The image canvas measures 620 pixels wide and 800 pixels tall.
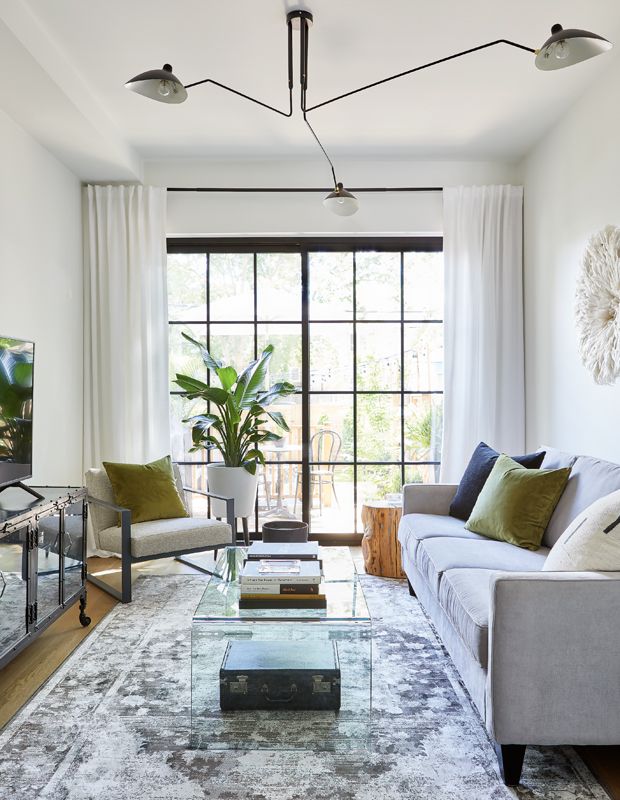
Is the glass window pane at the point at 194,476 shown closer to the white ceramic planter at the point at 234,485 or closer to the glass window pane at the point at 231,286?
the white ceramic planter at the point at 234,485

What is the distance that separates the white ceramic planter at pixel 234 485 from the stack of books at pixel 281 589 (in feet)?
7.00

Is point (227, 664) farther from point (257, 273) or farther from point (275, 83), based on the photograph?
point (257, 273)

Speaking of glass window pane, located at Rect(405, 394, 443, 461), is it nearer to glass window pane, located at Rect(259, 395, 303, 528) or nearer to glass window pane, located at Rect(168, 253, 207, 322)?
glass window pane, located at Rect(259, 395, 303, 528)

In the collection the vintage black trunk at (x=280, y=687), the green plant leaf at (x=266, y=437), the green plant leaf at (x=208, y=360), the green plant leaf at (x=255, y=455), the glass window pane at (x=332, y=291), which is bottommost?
the vintage black trunk at (x=280, y=687)

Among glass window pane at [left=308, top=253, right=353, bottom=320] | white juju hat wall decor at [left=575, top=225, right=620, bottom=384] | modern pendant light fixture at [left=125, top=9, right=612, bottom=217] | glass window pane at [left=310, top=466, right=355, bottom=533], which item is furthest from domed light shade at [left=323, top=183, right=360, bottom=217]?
glass window pane at [left=310, top=466, right=355, bottom=533]

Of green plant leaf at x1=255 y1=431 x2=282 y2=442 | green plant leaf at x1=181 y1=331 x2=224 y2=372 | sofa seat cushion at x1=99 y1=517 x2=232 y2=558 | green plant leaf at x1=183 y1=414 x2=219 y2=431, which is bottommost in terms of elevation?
sofa seat cushion at x1=99 y1=517 x2=232 y2=558

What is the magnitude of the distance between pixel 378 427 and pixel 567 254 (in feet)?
6.12

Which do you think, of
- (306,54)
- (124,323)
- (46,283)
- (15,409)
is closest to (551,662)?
(15,409)

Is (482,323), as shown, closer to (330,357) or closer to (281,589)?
(330,357)

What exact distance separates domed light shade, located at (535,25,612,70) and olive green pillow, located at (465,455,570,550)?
1.75 metres

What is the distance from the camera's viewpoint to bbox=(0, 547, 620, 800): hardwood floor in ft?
6.94

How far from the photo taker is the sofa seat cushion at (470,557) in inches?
110

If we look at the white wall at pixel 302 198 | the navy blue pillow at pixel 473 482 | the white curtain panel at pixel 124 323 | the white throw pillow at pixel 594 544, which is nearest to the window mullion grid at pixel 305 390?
the white wall at pixel 302 198

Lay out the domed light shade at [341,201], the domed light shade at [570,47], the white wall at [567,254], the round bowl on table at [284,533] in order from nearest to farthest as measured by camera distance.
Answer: the domed light shade at [570,47], the white wall at [567,254], the domed light shade at [341,201], the round bowl on table at [284,533]
